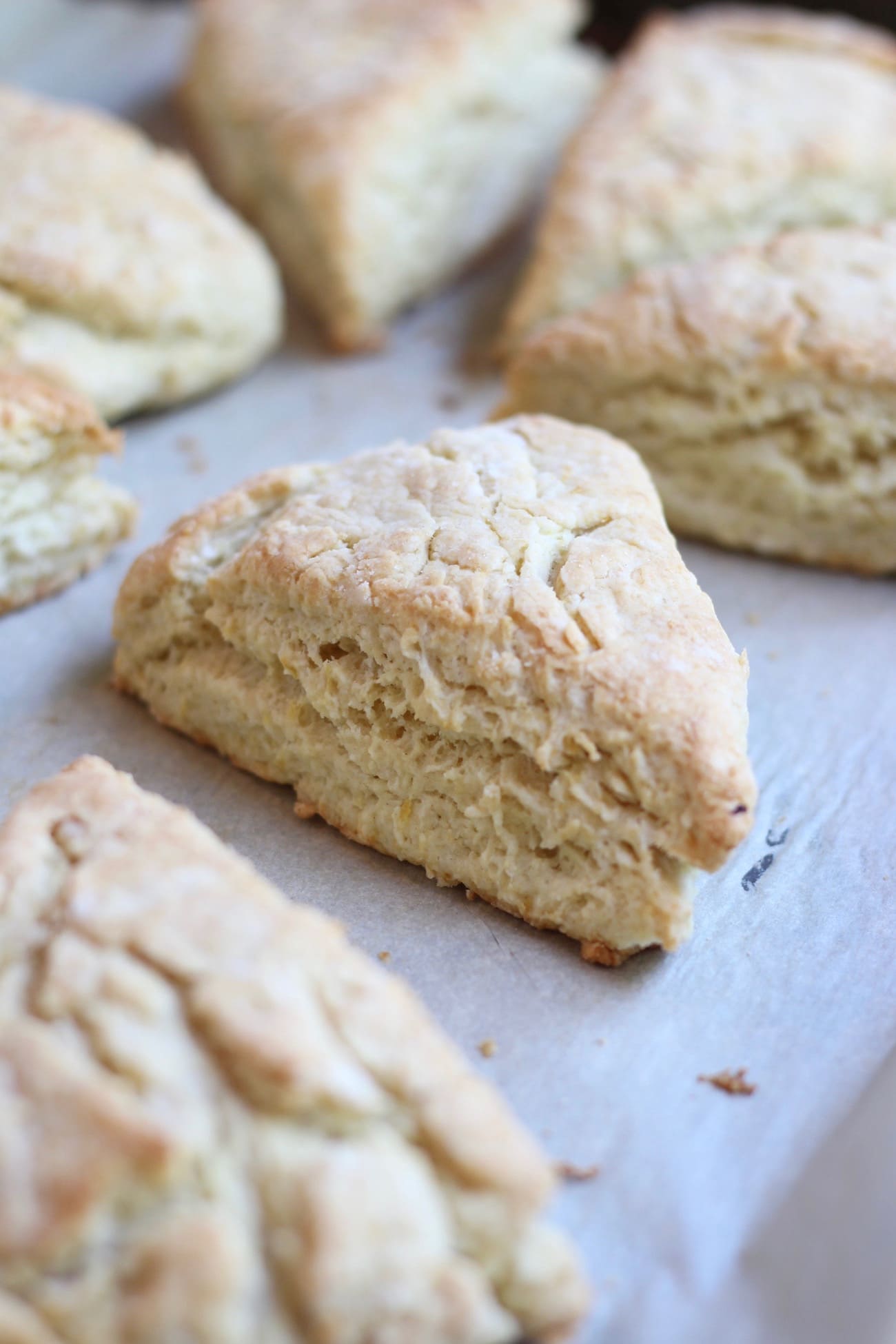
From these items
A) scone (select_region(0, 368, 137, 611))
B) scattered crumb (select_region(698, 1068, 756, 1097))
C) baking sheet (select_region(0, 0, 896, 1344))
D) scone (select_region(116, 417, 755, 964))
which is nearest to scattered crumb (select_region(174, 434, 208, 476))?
baking sheet (select_region(0, 0, 896, 1344))

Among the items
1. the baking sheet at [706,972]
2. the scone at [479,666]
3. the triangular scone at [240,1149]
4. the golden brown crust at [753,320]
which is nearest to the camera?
the triangular scone at [240,1149]

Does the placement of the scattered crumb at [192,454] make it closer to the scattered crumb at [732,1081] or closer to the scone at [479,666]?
the scone at [479,666]

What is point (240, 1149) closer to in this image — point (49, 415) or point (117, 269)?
point (49, 415)

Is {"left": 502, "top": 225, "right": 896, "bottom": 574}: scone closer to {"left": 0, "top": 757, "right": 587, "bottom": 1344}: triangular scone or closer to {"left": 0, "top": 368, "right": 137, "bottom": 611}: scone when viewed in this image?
{"left": 0, "top": 368, "right": 137, "bottom": 611}: scone

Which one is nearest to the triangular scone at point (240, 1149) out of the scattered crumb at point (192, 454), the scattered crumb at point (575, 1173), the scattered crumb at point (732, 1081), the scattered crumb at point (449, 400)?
the scattered crumb at point (575, 1173)

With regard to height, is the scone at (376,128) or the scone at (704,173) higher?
the scone at (704,173)

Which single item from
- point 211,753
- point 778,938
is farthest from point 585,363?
point 778,938
